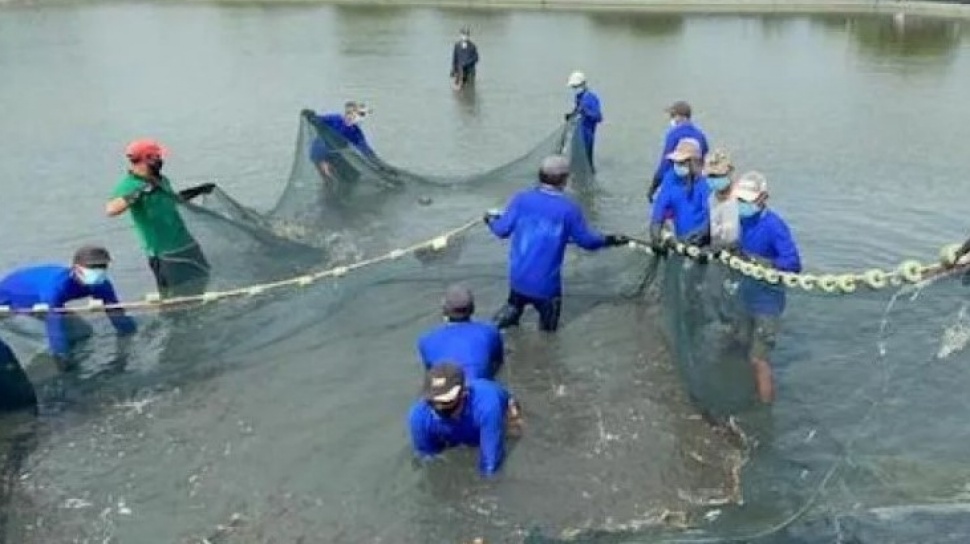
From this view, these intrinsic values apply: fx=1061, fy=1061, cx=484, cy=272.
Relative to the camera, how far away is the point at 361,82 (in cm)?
2531

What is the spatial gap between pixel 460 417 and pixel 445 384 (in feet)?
1.64

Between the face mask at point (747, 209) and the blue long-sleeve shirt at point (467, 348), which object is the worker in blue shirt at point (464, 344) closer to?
the blue long-sleeve shirt at point (467, 348)

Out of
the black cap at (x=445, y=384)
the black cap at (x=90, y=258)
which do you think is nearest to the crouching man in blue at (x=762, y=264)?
the black cap at (x=445, y=384)

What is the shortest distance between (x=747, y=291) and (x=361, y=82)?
19.4 metres


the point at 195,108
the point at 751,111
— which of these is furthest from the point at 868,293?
the point at 195,108

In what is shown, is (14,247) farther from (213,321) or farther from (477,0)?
(477,0)

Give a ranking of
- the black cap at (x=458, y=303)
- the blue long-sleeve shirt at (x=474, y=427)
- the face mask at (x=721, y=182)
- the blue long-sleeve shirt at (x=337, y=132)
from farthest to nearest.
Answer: the blue long-sleeve shirt at (x=337, y=132) < the face mask at (x=721, y=182) < the black cap at (x=458, y=303) < the blue long-sleeve shirt at (x=474, y=427)

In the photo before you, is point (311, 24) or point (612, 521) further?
point (311, 24)

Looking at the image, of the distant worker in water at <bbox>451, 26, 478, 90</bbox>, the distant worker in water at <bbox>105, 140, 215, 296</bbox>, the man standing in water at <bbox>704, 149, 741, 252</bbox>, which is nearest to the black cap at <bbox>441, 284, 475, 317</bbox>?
the man standing in water at <bbox>704, 149, 741, 252</bbox>

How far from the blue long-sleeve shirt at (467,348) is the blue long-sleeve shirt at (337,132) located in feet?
19.3

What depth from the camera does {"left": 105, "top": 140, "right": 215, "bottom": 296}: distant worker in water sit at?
9.05 metres

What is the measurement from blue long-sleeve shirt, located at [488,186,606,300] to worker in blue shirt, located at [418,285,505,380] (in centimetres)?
133

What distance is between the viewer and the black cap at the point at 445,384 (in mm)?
6176

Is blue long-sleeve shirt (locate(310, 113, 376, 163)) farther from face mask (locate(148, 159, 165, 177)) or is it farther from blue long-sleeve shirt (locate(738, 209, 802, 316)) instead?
blue long-sleeve shirt (locate(738, 209, 802, 316))
